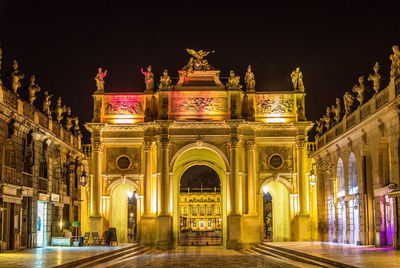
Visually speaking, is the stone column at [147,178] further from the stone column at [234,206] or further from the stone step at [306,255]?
the stone step at [306,255]

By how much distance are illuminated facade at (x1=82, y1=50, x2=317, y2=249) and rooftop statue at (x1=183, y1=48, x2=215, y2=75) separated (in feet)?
0.29

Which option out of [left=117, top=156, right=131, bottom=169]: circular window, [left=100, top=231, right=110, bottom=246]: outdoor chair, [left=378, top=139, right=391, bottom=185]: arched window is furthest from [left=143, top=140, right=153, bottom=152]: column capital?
[left=378, top=139, right=391, bottom=185]: arched window

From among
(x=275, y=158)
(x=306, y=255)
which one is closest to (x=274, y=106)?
(x=275, y=158)

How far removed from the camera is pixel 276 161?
1534 inches

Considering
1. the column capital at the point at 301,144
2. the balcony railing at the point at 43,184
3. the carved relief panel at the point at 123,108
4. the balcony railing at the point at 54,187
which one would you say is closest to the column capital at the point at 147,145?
the carved relief panel at the point at 123,108

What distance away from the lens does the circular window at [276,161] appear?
3891 cm

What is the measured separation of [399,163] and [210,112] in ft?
52.1

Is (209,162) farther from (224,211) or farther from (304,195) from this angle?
(304,195)

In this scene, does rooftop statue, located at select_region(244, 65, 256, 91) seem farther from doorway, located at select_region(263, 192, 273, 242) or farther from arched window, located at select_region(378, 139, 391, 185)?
doorway, located at select_region(263, 192, 273, 242)

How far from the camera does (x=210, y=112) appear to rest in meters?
38.5

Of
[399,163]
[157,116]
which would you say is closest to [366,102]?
[399,163]

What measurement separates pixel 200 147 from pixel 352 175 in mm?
10073

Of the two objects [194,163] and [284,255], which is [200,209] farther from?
[284,255]

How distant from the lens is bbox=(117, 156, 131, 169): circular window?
38906mm
